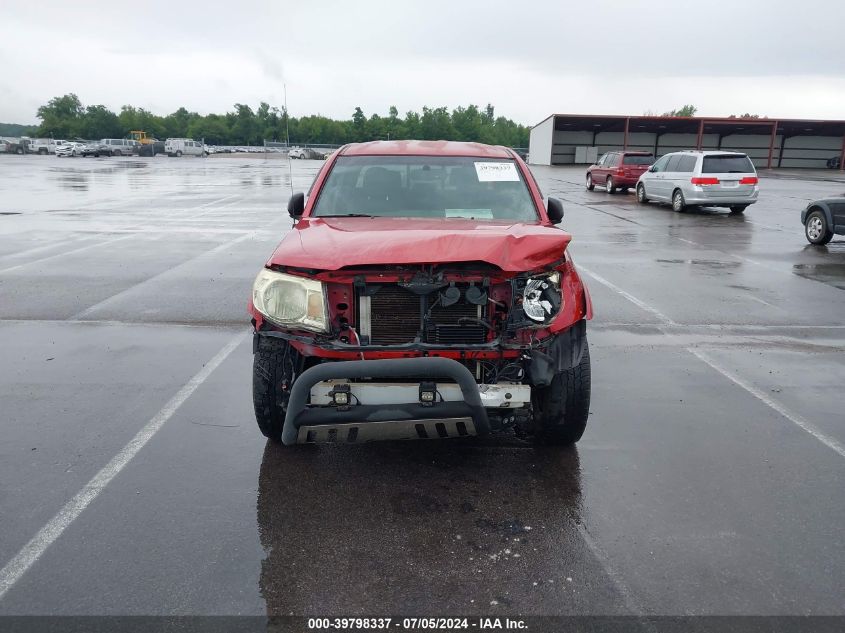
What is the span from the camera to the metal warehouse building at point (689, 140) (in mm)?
55594

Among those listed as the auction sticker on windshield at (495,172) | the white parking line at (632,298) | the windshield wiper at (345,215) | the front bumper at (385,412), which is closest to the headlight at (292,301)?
the front bumper at (385,412)

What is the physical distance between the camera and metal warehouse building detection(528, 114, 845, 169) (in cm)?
5559

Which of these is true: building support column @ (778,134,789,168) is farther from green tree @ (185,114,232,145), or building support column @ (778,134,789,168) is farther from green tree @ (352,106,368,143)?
green tree @ (185,114,232,145)

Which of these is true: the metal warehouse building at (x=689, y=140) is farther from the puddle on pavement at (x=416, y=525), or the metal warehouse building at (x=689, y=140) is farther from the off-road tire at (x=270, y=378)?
the off-road tire at (x=270, y=378)

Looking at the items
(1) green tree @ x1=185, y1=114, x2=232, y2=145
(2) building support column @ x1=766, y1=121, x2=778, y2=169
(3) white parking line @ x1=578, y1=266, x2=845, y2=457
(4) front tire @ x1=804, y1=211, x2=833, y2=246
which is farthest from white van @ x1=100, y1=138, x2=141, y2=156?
(3) white parking line @ x1=578, y1=266, x2=845, y2=457

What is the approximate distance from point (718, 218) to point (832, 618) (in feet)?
58.5

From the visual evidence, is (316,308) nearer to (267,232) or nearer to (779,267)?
(779,267)

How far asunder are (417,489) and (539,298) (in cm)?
127

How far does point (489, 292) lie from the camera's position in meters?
3.68

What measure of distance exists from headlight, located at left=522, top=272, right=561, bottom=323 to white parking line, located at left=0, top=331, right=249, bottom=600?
8.38 ft

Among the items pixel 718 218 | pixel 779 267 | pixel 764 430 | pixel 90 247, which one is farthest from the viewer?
pixel 718 218

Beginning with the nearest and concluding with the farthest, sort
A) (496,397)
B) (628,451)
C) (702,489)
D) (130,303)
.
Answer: (496,397) < (702,489) < (628,451) < (130,303)

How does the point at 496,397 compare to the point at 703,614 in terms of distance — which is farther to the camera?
the point at 496,397

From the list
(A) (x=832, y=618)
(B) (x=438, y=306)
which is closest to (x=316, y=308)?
(B) (x=438, y=306)
